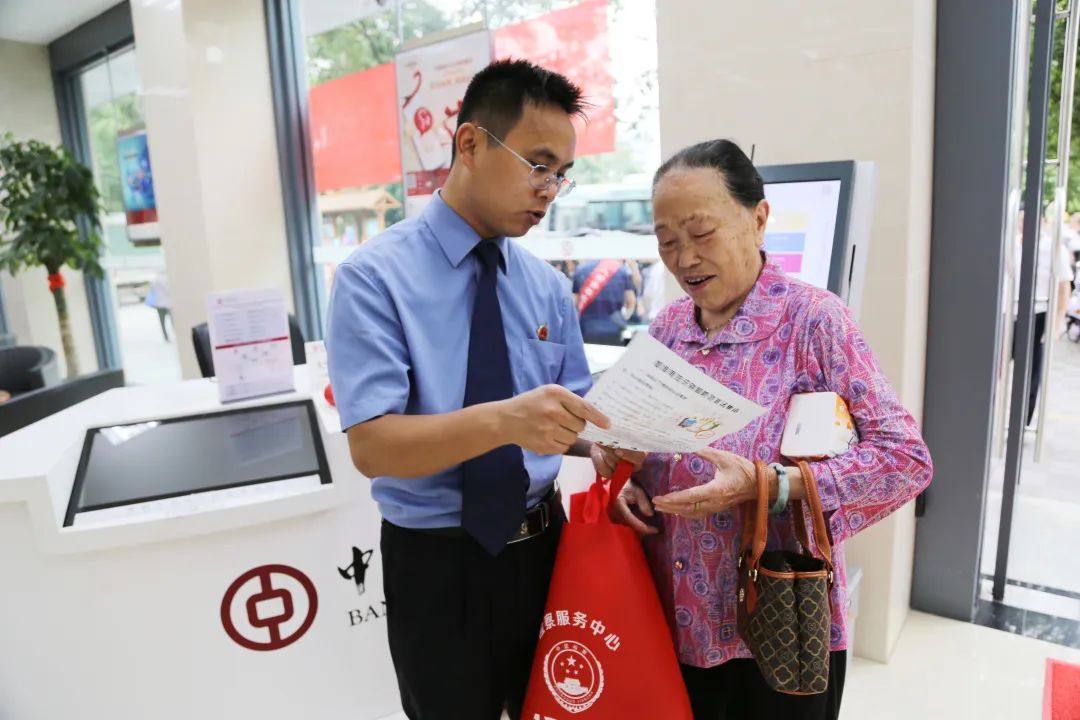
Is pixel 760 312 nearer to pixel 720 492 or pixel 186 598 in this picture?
pixel 720 492

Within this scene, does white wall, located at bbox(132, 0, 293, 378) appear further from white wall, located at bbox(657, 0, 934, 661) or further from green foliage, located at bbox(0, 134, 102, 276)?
white wall, located at bbox(657, 0, 934, 661)

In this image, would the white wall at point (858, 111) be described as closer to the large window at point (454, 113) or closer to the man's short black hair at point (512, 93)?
the large window at point (454, 113)

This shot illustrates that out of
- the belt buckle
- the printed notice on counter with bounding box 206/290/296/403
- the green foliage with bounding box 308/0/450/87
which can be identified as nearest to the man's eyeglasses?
the belt buckle

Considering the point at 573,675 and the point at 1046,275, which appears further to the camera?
the point at 1046,275

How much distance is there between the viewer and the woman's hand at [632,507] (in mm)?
1166

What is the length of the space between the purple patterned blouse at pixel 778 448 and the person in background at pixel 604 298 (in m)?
1.93

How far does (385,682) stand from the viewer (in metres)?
1.99

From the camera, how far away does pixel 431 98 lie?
3.68m

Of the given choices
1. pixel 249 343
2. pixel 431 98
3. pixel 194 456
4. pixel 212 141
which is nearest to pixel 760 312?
pixel 194 456

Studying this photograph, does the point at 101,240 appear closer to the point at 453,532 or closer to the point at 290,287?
the point at 290,287

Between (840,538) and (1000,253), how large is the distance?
1.59 meters

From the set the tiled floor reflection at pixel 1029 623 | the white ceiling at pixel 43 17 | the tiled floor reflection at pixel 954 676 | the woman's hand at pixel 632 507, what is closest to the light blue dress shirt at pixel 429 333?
the woman's hand at pixel 632 507

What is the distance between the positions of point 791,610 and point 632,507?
1.07ft


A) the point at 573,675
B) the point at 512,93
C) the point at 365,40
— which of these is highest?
the point at 365,40
